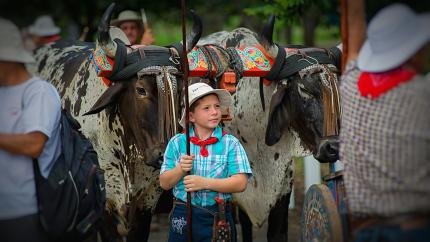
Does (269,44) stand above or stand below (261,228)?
above

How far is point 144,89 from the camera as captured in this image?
5867 millimetres

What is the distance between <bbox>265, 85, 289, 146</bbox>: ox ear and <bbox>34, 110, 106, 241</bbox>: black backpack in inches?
86.1

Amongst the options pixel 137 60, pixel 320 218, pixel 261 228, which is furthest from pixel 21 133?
pixel 261 228

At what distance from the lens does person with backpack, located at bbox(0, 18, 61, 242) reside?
3.93m

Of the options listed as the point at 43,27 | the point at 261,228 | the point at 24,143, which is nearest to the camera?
the point at 24,143

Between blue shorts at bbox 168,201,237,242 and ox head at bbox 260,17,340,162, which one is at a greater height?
ox head at bbox 260,17,340,162

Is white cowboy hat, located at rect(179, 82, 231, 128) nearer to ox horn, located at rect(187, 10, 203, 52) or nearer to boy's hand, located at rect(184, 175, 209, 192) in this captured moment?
boy's hand, located at rect(184, 175, 209, 192)

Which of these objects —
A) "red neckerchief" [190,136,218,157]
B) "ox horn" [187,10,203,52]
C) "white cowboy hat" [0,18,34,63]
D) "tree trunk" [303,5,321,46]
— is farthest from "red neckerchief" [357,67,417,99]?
"tree trunk" [303,5,321,46]

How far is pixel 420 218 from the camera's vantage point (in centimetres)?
330

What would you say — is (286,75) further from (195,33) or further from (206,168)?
(206,168)

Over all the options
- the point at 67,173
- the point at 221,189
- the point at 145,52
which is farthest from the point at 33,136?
the point at 145,52

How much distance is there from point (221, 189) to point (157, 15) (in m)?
7.79

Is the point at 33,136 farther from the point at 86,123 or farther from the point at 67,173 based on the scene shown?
the point at 86,123

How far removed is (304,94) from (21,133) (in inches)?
110
